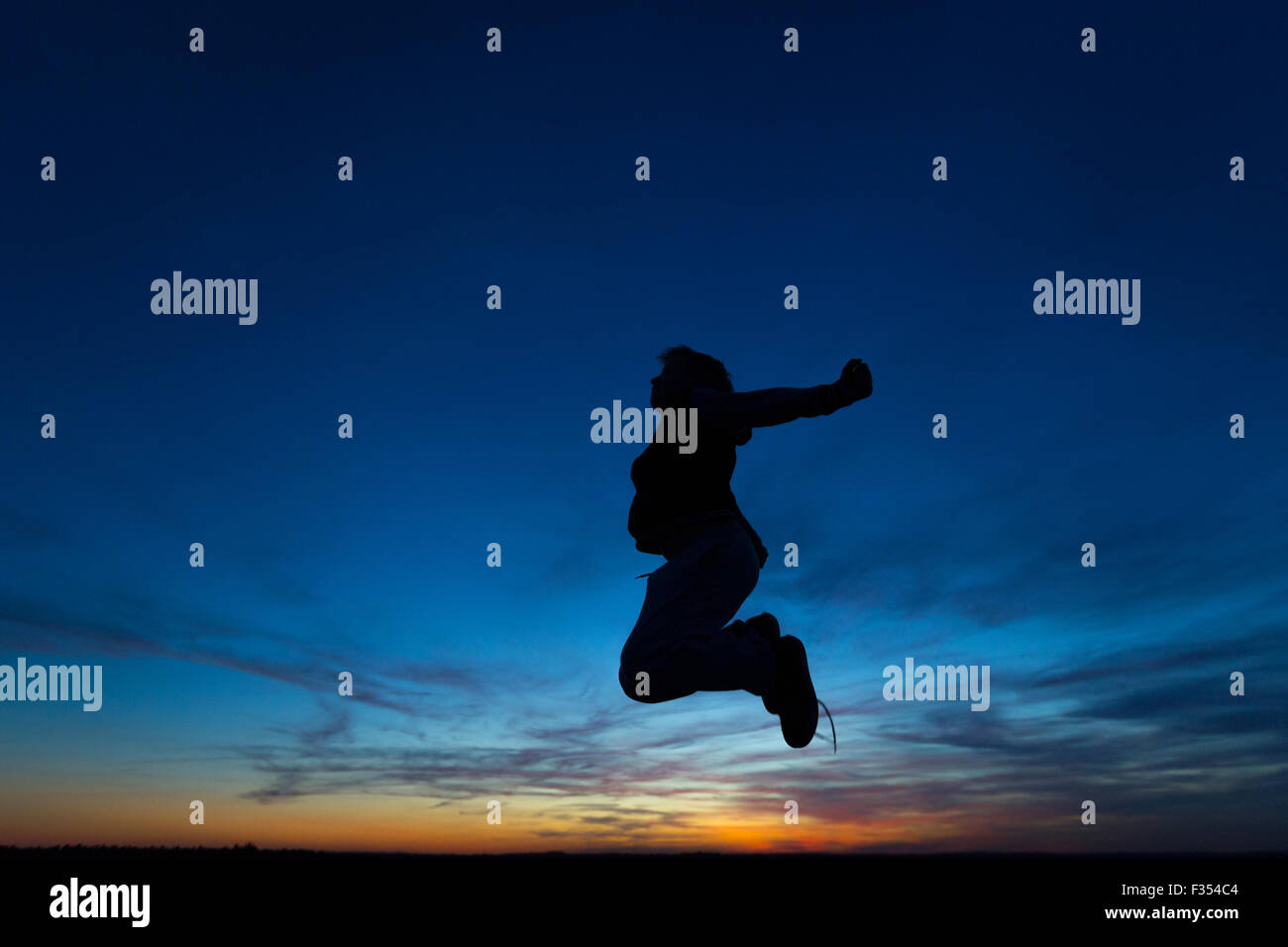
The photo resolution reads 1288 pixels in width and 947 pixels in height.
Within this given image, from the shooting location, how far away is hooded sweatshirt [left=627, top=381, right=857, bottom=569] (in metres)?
5.76

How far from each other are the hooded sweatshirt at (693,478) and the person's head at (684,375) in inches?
8.0

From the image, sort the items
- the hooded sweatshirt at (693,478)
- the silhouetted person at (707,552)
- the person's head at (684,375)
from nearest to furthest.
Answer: the silhouetted person at (707,552), the hooded sweatshirt at (693,478), the person's head at (684,375)

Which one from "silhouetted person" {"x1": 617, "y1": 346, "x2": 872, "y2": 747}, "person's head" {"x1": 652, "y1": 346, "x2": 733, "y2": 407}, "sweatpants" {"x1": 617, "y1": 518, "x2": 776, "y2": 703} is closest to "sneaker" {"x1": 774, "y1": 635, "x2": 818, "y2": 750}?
"silhouetted person" {"x1": 617, "y1": 346, "x2": 872, "y2": 747}

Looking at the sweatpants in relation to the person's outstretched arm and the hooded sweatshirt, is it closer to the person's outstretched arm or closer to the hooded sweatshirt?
the hooded sweatshirt

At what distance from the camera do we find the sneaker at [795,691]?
20.3 ft

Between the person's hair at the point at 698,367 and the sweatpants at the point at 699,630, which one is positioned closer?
the sweatpants at the point at 699,630

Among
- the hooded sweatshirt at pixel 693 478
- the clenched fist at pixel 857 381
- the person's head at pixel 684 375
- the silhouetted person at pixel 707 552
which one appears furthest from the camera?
the person's head at pixel 684 375

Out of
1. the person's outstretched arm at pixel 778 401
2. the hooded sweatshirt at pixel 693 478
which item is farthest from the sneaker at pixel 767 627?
the person's outstretched arm at pixel 778 401

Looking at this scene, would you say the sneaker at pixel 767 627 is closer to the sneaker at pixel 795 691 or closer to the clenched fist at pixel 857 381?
the sneaker at pixel 795 691

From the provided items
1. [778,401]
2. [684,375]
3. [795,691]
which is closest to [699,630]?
[795,691]
